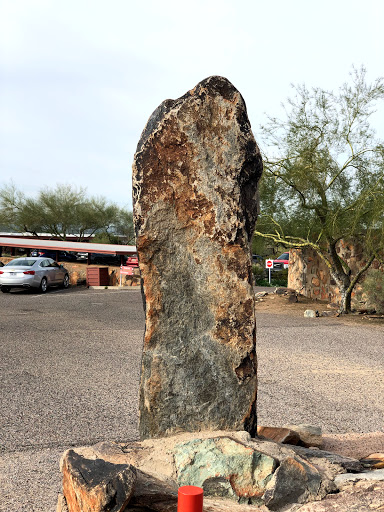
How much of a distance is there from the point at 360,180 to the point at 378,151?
955mm

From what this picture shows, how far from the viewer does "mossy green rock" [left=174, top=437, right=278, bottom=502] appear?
3.50 metres

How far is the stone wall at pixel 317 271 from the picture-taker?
16.6 metres

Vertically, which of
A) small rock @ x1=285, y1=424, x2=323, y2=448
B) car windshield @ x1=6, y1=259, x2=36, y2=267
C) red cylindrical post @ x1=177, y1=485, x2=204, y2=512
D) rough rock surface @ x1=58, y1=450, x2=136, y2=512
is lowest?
small rock @ x1=285, y1=424, x2=323, y2=448

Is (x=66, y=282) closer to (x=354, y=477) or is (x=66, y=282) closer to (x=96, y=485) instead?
(x=354, y=477)

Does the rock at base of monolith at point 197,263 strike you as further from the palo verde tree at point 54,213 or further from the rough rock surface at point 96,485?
the palo verde tree at point 54,213

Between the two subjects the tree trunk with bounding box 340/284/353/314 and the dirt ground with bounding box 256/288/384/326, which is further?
the tree trunk with bounding box 340/284/353/314

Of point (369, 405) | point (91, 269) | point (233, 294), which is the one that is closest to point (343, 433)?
point (369, 405)

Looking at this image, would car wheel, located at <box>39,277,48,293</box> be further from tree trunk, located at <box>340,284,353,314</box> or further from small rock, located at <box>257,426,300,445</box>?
small rock, located at <box>257,426,300,445</box>

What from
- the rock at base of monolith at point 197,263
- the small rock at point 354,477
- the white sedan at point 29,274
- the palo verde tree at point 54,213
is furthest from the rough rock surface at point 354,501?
the palo verde tree at point 54,213

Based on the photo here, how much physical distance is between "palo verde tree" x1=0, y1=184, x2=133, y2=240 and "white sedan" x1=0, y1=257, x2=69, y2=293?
73.6ft

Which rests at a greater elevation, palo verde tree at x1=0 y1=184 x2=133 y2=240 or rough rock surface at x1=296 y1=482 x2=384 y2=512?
palo verde tree at x1=0 y1=184 x2=133 y2=240

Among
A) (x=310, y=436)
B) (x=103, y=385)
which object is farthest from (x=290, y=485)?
(x=103, y=385)

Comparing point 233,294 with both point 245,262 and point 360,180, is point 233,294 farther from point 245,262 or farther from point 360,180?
point 360,180

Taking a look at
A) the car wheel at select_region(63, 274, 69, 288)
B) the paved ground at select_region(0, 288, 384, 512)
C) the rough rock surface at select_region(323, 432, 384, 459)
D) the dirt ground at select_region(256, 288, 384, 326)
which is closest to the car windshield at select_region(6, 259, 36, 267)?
the car wheel at select_region(63, 274, 69, 288)
